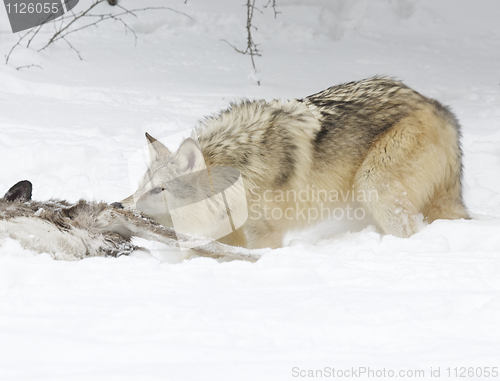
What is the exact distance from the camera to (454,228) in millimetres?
3293

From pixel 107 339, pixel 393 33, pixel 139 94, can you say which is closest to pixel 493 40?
pixel 393 33

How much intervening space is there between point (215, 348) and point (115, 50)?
924cm

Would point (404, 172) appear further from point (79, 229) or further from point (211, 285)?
point (79, 229)

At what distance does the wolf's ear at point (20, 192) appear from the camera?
3.25 meters

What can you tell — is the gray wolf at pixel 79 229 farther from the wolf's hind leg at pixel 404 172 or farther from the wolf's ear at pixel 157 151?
the wolf's hind leg at pixel 404 172

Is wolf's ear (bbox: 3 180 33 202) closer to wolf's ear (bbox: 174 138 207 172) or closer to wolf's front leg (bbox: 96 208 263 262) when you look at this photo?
wolf's front leg (bbox: 96 208 263 262)

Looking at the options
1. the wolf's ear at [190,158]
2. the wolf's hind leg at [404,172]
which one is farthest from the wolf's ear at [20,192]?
the wolf's hind leg at [404,172]

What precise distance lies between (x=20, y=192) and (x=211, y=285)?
1.97m

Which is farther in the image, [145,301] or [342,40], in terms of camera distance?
[342,40]

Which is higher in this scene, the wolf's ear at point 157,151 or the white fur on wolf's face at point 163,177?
the wolf's ear at point 157,151

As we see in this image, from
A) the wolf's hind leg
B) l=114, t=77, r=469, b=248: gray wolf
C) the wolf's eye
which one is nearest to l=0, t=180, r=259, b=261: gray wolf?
Answer: the wolf's eye

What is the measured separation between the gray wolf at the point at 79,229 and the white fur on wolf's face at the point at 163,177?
23cm

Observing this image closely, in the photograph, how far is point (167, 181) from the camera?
3.55m

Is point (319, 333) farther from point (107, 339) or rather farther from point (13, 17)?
point (13, 17)
